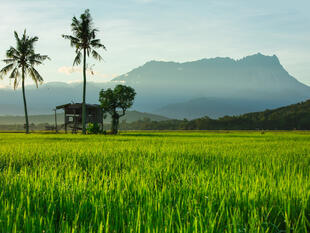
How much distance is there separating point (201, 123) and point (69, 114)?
5955 cm

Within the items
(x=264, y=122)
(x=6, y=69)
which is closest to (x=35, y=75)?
(x=6, y=69)

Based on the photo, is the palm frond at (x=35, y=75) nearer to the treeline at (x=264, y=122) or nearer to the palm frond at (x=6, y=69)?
the palm frond at (x=6, y=69)

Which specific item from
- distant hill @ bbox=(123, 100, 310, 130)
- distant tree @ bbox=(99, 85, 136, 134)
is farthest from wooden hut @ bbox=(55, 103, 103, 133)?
distant hill @ bbox=(123, 100, 310, 130)

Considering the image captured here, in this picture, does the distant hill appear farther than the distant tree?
Yes

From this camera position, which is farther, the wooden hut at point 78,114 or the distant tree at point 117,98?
the distant tree at point 117,98

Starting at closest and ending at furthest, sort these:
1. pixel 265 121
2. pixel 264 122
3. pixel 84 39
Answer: pixel 84 39
pixel 264 122
pixel 265 121

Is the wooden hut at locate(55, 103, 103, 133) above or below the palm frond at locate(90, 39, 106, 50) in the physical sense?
below

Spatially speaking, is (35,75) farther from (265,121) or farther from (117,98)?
(265,121)

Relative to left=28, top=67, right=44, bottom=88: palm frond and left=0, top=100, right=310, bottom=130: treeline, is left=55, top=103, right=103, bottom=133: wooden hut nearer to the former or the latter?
left=28, top=67, right=44, bottom=88: palm frond

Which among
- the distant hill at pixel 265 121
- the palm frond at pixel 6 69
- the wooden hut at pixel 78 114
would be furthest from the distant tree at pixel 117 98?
the distant hill at pixel 265 121

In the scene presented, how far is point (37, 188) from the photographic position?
362cm

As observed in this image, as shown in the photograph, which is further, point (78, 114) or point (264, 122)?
point (264, 122)

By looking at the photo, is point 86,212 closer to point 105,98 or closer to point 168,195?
point 168,195

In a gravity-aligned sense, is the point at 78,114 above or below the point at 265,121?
above
